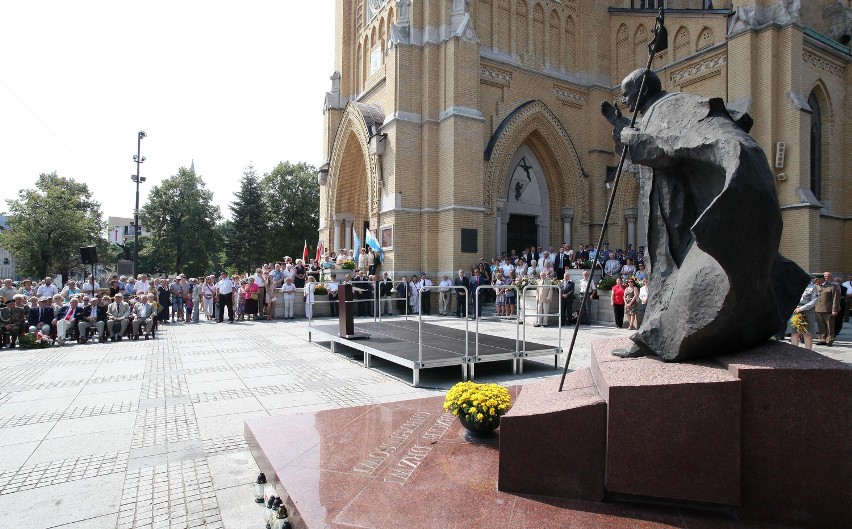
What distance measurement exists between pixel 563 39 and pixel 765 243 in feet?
80.3

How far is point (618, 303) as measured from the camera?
14.8 meters

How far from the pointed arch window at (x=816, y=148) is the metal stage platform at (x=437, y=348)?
1893 cm

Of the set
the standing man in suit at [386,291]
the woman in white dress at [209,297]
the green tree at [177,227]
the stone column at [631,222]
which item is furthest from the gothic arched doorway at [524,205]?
the green tree at [177,227]

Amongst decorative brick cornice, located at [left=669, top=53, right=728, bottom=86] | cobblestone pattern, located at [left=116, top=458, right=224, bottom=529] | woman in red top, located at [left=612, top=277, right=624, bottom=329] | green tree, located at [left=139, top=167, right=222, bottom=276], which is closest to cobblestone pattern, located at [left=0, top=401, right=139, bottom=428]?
cobblestone pattern, located at [left=116, top=458, right=224, bottom=529]

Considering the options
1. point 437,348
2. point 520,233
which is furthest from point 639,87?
point 520,233

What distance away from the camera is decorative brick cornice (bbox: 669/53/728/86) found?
65.2ft

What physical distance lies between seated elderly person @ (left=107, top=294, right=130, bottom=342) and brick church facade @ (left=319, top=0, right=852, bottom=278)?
32.9ft

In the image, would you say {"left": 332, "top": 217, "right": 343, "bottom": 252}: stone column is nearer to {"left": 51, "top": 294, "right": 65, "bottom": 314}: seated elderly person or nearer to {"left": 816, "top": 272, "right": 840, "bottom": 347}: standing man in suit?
{"left": 51, "top": 294, "right": 65, "bottom": 314}: seated elderly person

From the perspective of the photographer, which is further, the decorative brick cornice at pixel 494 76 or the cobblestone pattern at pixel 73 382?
the decorative brick cornice at pixel 494 76

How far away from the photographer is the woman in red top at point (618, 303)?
14.8 metres

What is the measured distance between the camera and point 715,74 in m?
20.1

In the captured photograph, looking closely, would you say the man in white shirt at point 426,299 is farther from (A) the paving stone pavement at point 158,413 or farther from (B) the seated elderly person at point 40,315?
(B) the seated elderly person at point 40,315

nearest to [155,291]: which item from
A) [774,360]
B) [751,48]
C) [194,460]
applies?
[194,460]

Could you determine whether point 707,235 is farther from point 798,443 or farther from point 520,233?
point 520,233
